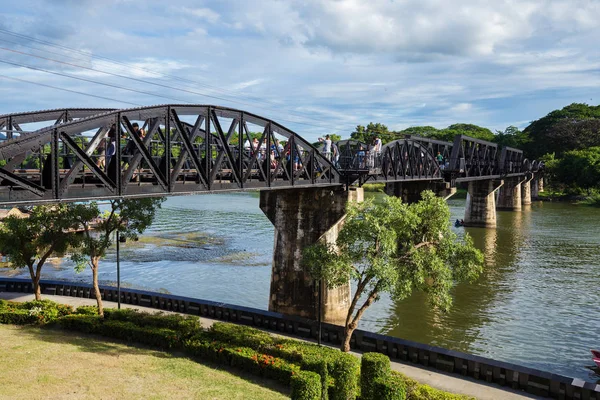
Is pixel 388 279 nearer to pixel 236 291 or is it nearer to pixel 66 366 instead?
pixel 66 366

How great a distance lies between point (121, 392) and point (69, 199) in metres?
6.55

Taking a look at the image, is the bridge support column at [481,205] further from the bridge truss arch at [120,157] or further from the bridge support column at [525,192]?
the bridge truss arch at [120,157]

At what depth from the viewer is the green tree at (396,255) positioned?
2158 centimetres

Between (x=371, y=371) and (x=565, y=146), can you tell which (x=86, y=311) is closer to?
(x=371, y=371)

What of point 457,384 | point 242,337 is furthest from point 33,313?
point 457,384

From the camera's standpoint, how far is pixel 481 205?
78125mm

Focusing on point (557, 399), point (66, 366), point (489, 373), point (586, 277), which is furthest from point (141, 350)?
point (586, 277)

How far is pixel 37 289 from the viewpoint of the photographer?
2948 cm

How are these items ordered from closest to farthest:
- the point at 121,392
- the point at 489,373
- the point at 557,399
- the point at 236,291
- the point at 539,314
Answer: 1. the point at 121,392
2. the point at 557,399
3. the point at 489,373
4. the point at 539,314
5. the point at 236,291

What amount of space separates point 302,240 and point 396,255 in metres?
8.17

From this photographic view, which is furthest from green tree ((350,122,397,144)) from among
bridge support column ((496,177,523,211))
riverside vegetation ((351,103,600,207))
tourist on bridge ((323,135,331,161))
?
tourist on bridge ((323,135,331,161))

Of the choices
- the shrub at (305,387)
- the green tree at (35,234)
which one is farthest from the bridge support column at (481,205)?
the shrub at (305,387)

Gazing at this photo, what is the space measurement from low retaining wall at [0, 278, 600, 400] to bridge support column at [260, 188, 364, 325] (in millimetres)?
4816

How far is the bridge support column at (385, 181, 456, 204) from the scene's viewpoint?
5251cm
